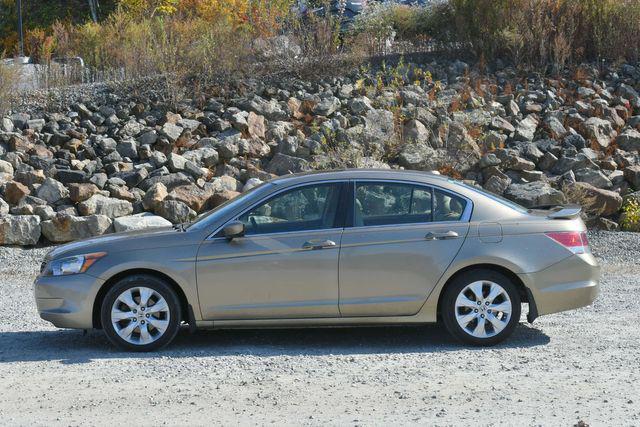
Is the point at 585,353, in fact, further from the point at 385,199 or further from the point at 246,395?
the point at 246,395

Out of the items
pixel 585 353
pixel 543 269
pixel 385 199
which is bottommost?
pixel 585 353

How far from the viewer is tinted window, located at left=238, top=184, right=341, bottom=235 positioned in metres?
8.66

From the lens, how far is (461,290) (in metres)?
8.54

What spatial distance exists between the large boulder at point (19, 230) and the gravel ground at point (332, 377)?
4.48 meters

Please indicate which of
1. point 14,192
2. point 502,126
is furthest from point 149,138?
point 502,126

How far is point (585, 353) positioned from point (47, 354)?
438 centimetres

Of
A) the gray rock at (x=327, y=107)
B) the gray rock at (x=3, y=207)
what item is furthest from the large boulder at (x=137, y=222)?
the gray rock at (x=327, y=107)

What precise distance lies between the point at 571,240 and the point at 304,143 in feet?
28.3

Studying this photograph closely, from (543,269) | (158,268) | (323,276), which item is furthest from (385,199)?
(158,268)

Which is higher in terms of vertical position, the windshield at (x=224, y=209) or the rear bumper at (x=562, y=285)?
the windshield at (x=224, y=209)

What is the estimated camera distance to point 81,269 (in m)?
8.59

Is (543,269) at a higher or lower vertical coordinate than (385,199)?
lower

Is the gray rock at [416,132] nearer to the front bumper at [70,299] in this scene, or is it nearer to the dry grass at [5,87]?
the dry grass at [5,87]

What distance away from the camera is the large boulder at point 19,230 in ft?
46.9
